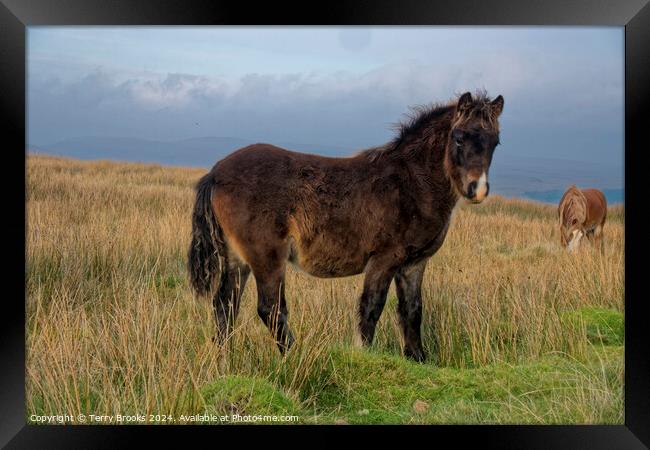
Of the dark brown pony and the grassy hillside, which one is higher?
the dark brown pony

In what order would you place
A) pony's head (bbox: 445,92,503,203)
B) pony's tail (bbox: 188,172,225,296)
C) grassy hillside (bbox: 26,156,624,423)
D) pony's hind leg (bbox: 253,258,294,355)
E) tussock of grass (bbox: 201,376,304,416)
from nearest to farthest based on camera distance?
tussock of grass (bbox: 201,376,304,416) → grassy hillside (bbox: 26,156,624,423) → pony's head (bbox: 445,92,503,203) → pony's hind leg (bbox: 253,258,294,355) → pony's tail (bbox: 188,172,225,296)

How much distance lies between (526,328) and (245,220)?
2822 mm

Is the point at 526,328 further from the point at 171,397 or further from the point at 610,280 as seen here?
the point at 171,397

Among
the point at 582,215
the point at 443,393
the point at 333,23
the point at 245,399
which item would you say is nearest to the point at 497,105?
the point at 582,215

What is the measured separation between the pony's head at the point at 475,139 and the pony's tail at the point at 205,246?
2.30 metres

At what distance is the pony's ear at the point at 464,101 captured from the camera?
19.1 ft

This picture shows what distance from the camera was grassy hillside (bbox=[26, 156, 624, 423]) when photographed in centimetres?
533

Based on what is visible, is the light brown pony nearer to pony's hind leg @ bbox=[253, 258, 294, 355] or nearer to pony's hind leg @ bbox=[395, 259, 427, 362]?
pony's hind leg @ bbox=[395, 259, 427, 362]

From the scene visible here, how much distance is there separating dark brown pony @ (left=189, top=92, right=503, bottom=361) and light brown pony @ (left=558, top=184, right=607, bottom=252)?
3.83 ft

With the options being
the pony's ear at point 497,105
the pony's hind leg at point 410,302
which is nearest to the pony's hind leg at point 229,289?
the pony's hind leg at point 410,302

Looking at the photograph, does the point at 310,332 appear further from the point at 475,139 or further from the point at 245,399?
the point at 475,139

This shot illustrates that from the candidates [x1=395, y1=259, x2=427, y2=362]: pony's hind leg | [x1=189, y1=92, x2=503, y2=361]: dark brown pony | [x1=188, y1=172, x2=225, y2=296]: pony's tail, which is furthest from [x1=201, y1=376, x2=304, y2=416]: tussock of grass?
[x1=395, y1=259, x2=427, y2=362]: pony's hind leg

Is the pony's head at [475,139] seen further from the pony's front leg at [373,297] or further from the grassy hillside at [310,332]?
the grassy hillside at [310,332]

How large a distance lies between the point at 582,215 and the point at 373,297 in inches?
83.2
